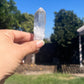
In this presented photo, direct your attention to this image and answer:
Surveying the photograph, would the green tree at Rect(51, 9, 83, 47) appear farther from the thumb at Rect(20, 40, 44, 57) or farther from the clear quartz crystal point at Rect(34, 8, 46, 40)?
the thumb at Rect(20, 40, 44, 57)

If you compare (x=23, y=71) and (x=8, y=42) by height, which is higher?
(x=8, y=42)

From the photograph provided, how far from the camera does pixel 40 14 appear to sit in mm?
1857

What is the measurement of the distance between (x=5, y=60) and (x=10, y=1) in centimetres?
1400

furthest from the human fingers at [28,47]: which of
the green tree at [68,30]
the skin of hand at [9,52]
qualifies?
the green tree at [68,30]

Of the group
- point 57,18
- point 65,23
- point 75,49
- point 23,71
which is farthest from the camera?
point 57,18

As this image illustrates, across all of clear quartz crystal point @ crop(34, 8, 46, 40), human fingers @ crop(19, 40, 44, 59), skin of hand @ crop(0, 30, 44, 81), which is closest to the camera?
skin of hand @ crop(0, 30, 44, 81)

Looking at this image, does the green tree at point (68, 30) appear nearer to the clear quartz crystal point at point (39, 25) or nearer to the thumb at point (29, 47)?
the clear quartz crystal point at point (39, 25)

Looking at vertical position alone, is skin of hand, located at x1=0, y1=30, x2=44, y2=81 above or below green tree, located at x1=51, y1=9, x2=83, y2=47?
below

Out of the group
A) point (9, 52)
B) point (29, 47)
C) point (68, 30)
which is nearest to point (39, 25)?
point (29, 47)

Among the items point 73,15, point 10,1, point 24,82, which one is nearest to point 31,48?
point 24,82

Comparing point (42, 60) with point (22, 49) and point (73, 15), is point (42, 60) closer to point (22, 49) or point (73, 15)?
point (73, 15)

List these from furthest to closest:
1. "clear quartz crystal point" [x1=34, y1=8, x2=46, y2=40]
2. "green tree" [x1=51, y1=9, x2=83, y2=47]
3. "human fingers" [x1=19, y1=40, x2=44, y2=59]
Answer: "green tree" [x1=51, y1=9, x2=83, y2=47], "clear quartz crystal point" [x1=34, y1=8, x2=46, y2=40], "human fingers" [x1=19, y1=40, x2=44, y2=59]

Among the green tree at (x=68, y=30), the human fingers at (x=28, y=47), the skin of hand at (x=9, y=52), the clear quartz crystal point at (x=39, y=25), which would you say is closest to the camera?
the skin of hand at (x=9, y=52)

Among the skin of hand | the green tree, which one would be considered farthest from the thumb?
the green tree
